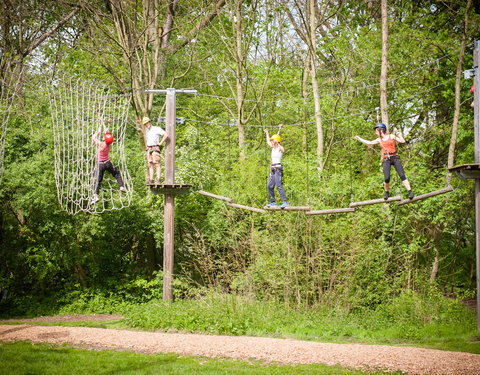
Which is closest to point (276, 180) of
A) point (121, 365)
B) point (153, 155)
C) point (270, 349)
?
point (153, 155)

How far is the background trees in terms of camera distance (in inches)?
538

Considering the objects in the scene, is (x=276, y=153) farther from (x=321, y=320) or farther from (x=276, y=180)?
(x=321, y=320)

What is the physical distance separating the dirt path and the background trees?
9.21ft

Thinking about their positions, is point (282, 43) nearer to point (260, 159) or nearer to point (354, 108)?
point (354, 108)

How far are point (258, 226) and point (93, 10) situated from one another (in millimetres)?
7761

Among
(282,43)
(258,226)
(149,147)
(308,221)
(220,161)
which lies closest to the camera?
(149,147)

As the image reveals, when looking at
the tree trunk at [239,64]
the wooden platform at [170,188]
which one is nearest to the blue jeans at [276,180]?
the wooden platform at [170,188]

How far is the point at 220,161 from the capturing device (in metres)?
18.2

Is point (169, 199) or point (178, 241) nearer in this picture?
point (169, 199)

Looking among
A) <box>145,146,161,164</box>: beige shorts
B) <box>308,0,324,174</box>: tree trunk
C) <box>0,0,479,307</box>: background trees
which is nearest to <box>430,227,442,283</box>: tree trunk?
<box>0,0,479,307</box>: background trees

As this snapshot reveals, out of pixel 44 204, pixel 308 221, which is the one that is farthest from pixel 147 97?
pixel 308 221

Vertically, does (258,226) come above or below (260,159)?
below

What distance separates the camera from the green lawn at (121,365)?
8.12 m

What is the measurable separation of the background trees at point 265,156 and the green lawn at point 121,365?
13.2 feet
